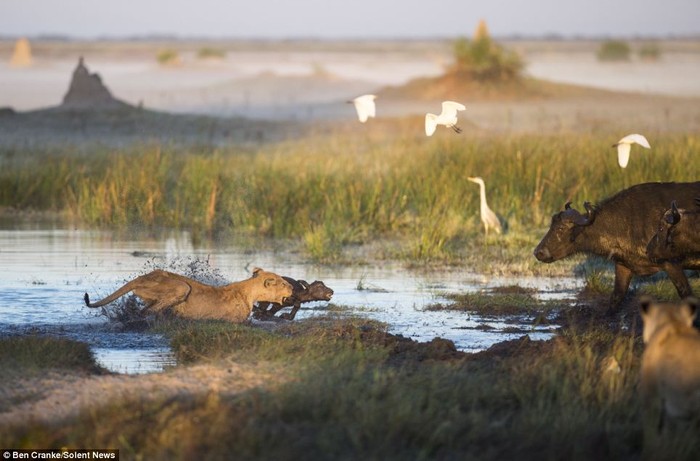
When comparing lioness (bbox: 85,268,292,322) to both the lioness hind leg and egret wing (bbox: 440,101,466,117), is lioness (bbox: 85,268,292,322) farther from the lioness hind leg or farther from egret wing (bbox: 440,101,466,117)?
egret wing (bbox: 440,101,466,117)

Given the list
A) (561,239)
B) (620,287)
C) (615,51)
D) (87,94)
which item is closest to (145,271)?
(561,239)

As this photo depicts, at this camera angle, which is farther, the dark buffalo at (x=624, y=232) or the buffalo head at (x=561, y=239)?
the buffalo head at (x=561, y=239)

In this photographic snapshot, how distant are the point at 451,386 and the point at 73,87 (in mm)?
30900

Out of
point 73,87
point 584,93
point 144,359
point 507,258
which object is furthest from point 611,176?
point 584,93

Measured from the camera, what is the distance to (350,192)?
18453 mm

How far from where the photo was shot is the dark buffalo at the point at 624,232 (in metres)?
11.5

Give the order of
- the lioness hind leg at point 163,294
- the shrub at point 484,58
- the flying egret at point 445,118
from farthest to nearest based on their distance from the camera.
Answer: the shrub at point 484,58, the flying egret at point 445,118, the lioness hind leg at point 163,294

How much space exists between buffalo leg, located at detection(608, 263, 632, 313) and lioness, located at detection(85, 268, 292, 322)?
300 centimetres

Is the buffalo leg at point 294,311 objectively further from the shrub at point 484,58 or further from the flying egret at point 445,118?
the shrub at point 484,58

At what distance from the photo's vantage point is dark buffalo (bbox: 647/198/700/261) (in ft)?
36.6

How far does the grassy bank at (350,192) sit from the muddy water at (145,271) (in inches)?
36.3

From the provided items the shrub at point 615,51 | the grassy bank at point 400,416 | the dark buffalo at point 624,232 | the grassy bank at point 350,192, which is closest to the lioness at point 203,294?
the grassy bank at point 400,416

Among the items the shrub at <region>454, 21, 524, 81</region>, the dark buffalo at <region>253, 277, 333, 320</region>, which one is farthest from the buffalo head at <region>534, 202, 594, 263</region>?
the shrub at <region>454, 21, 524, 81</region>

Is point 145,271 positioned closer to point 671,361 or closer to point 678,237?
point 678,237
